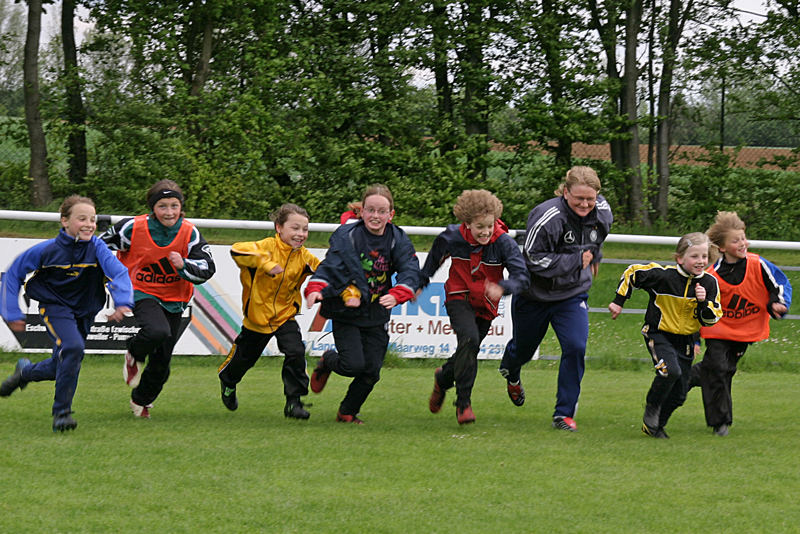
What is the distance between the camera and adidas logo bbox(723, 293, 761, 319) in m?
7.51

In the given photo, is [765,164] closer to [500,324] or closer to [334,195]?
[334,195]

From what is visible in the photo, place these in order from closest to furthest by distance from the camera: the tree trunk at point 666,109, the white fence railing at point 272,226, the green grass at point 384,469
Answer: the green grass at point 384,469
the white fence railing at point 272,226
the tree trunk at point 666,109

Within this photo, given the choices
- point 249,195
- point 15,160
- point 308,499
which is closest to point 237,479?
point 308,499

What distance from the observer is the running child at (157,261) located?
7.26 m

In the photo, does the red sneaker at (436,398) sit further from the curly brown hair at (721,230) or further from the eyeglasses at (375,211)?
the curly brown hair at (721,230)

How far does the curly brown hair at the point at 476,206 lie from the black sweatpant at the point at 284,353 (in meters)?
1.51

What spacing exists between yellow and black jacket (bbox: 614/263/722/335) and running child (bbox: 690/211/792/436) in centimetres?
37

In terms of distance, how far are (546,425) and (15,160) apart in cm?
1428

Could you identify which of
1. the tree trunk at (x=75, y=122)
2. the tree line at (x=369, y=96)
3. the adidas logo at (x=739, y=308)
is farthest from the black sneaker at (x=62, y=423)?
the tree trunk at (x=75, y=122)

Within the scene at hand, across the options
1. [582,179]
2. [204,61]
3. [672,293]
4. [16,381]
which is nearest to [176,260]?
[16,381]

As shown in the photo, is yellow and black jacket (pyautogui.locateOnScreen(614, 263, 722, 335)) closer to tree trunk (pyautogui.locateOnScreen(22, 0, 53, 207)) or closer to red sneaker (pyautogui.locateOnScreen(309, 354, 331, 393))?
red sneaker (pyautogui.locateOnScreen(309, 354, 331, 393))

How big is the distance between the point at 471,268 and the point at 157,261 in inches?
86.7

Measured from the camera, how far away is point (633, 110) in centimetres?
2052

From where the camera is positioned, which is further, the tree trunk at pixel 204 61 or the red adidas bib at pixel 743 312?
the tree trunk at pixel 204 61
